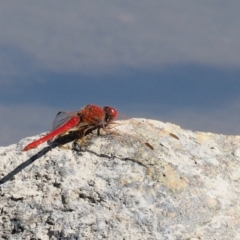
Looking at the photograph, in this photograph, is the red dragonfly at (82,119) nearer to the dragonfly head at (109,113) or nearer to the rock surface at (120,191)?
the dragonfly head at (109,113)

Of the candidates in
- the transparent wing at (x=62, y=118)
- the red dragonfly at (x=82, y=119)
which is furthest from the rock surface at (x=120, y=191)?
the transparent wing at (x=62, y=118)

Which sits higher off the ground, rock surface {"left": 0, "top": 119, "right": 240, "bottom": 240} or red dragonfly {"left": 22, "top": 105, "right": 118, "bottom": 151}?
red dragonfly {"left": 22, "top": 105, "right": 118, "bottom": 151}

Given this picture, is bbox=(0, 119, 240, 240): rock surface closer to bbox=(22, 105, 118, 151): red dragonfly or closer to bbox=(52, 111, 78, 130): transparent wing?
bbox=(22, 105, 118, 151): red dragonfly

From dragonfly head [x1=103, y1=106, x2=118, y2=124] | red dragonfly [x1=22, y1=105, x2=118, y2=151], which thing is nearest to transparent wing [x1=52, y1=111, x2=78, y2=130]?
red dragonfly [x1=22, y1=105, x2=118, y2=151]

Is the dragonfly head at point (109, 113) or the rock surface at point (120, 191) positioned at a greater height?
the dragonfly head at point (109, 113)

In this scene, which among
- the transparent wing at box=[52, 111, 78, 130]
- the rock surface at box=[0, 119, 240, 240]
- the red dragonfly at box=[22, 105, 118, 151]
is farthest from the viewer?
the transparent wing at box=[52, 111, 78, 130]

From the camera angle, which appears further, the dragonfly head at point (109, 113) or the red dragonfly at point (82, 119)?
the dragonfly head at point (109, 113)

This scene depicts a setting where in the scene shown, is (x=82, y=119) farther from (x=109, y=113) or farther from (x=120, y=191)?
(x=120, y=191)
